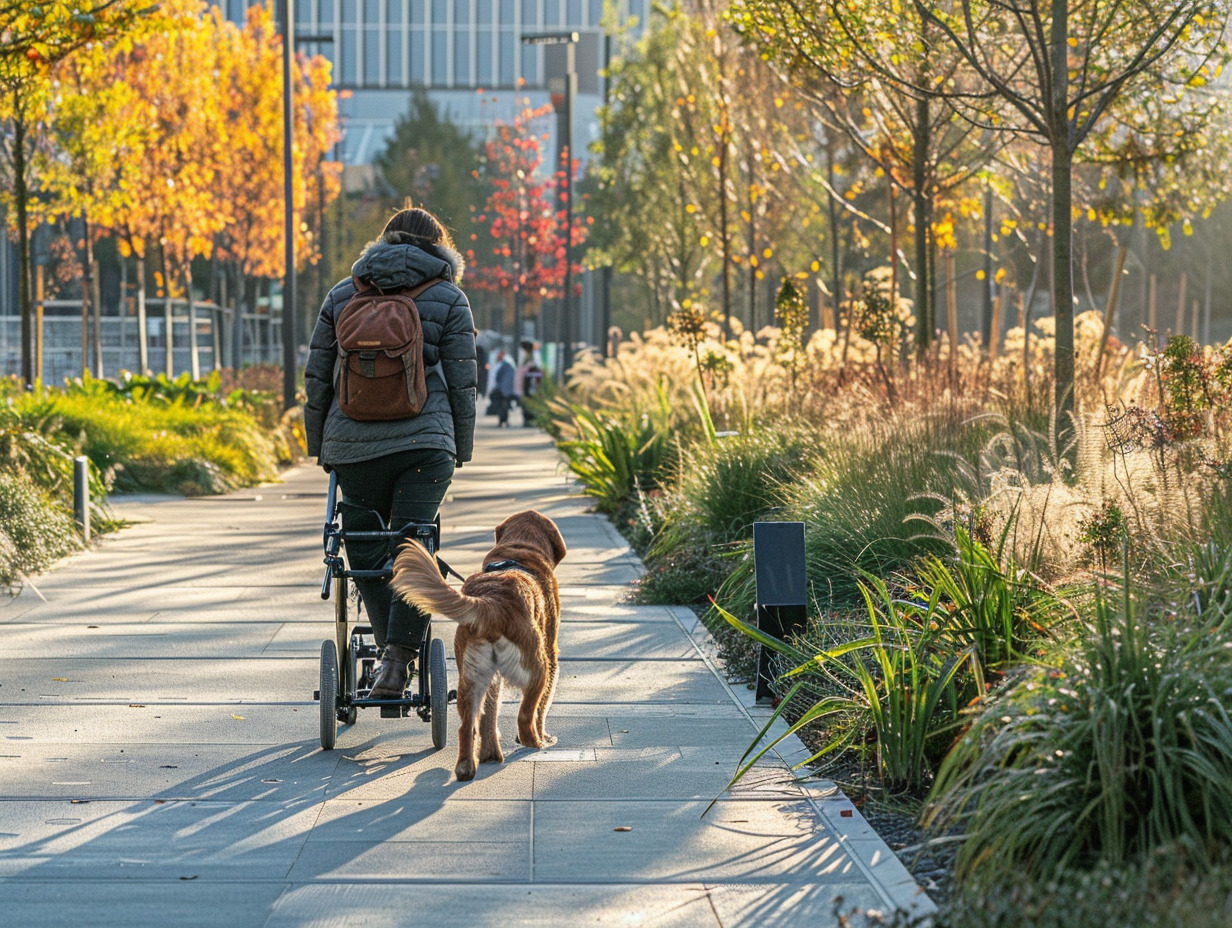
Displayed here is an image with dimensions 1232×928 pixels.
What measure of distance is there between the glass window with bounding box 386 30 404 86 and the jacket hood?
69.9m

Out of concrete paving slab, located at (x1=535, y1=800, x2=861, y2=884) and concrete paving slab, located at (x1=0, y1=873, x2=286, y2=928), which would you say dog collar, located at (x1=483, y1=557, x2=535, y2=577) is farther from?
concrete paving slab, located at (x1=0, y1=873, x2=286, y2=928)

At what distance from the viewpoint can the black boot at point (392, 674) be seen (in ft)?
19.5

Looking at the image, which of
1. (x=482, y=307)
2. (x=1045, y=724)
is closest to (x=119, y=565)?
(x=1045, y=724)

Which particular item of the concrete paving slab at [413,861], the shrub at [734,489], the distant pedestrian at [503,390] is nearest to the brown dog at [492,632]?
the concrete paving slab at [413,861]

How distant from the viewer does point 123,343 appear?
26594 mm

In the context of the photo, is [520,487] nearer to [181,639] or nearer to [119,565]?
[119,565]

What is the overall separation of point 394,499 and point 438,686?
2.52ft

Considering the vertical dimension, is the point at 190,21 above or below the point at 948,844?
above

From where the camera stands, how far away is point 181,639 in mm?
8188

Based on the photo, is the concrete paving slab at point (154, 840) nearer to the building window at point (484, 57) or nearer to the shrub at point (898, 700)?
the shrub at point (898, 700)

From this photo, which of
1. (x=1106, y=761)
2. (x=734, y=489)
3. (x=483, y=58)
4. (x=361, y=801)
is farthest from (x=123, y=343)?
(x=483, y=58)

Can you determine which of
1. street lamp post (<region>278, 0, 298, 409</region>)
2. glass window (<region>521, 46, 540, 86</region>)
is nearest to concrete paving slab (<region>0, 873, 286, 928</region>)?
street lamp post (<region>278, 0, 298, 409</region>)

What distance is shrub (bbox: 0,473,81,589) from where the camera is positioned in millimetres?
9938

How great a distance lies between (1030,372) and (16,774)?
29.3ft
